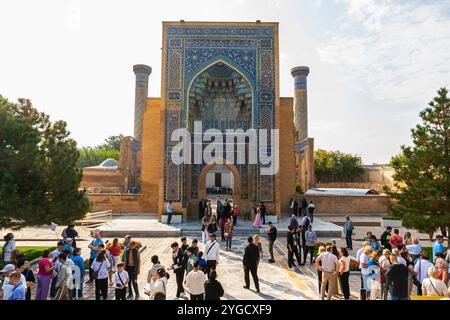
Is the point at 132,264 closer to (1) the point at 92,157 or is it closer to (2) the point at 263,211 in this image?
(2) the point at 263,211

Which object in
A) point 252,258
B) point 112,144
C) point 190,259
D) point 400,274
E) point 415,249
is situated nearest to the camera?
point 400,274

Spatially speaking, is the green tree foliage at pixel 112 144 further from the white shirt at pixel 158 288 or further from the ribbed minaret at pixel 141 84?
the white shirt at pixel 158 288

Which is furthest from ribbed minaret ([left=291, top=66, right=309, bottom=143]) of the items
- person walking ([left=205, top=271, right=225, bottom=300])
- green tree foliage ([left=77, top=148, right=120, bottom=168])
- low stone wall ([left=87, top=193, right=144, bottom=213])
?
green tree foliage ([left=77, top=148, right=120, bottom=168])

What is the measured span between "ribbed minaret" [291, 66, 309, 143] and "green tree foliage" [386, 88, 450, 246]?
54.5ft

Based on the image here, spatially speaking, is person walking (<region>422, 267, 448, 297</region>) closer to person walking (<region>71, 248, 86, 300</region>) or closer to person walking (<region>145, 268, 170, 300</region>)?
person walking (<region>145, 268, 170, 300</region>)

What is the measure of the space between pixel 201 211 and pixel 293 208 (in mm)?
4209

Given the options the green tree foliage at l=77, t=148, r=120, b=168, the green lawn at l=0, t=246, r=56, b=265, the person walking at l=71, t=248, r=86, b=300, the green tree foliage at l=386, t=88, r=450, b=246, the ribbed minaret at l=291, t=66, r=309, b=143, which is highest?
the ribbed minaret at l=291, t=66, r=309, b=143

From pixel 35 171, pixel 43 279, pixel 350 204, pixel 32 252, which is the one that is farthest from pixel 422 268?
pixel 350 204

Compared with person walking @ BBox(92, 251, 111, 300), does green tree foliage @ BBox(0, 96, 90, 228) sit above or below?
above

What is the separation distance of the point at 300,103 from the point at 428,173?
62.1 ft

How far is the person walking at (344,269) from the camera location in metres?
4.57

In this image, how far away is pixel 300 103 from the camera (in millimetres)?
25703

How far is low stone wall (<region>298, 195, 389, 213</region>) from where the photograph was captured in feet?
52.5
